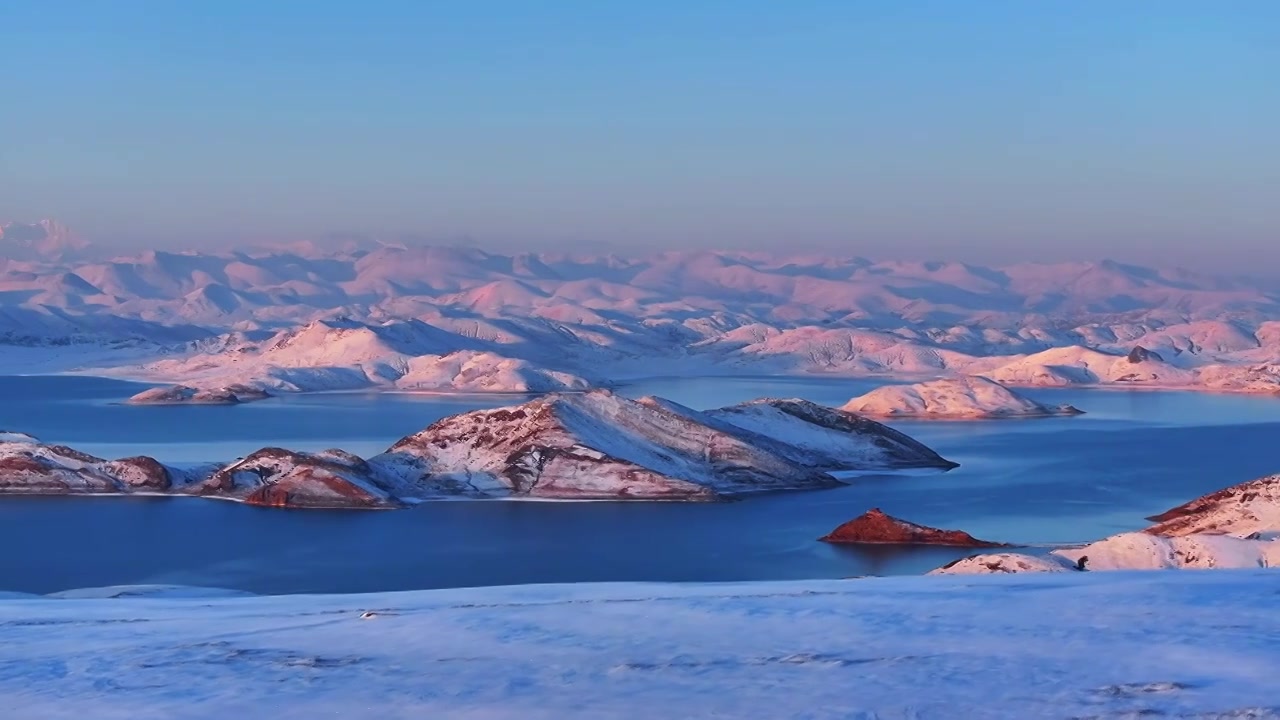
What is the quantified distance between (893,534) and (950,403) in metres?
32.9

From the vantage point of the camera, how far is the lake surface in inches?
861

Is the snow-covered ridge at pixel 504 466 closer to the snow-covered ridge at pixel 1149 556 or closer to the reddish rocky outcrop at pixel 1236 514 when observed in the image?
the reddish rocky outcrop at pixel 1236 514

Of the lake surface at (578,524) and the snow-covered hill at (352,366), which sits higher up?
the snow-covered hill at (352,366)

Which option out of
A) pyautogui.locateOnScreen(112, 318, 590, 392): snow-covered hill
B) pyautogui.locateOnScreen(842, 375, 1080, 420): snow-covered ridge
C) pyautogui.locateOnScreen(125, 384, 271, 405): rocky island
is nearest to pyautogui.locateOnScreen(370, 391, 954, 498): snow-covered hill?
pyautogui.locateOnScreen(842, 375, 1080, 420): snow-covered ridge

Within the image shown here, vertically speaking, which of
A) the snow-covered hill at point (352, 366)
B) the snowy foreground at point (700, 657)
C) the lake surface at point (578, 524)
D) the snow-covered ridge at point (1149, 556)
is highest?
the snow-covered hill at point (352, 366)

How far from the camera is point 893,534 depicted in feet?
79.0

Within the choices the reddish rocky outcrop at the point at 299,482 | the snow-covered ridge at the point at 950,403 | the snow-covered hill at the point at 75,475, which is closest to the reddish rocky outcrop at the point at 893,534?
the reddish rocky outcrop at the point at 299,482

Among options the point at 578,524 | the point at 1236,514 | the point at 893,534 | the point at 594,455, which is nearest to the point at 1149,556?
the point at 1236,514

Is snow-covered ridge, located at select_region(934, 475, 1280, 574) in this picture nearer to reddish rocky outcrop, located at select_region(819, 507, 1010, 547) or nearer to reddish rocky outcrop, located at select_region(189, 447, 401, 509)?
reddish rocky outcrop, located at select_region(819, 507, 1010, 547)

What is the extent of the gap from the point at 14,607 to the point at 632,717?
601cm

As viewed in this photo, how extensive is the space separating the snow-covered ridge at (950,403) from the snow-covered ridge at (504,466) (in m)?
22.0

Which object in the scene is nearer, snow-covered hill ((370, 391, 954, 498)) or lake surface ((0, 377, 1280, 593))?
lake surface ((0, 377, 1280, 593))

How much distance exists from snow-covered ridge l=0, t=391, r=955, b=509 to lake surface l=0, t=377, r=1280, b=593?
0.76 m

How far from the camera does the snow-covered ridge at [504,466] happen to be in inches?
1184
